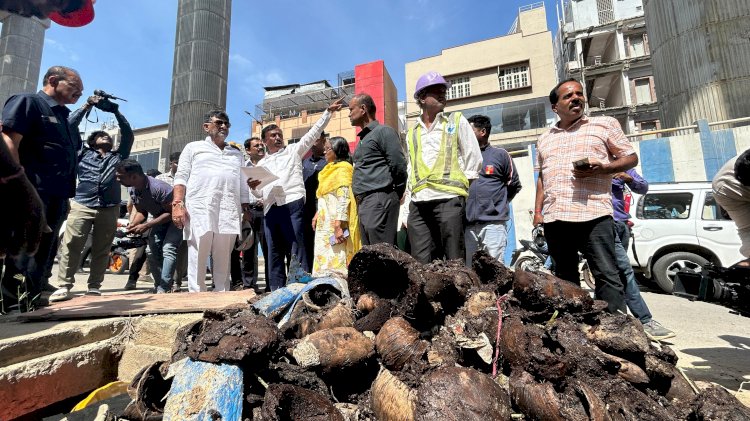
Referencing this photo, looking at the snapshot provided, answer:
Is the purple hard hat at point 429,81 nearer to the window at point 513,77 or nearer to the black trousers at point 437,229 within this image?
the black trousers at point 437,229

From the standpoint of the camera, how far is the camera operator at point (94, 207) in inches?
161

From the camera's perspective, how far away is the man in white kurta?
351 cm

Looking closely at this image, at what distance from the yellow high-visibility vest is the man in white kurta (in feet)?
6.31

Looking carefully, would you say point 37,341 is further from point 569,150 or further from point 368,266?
point 569,150

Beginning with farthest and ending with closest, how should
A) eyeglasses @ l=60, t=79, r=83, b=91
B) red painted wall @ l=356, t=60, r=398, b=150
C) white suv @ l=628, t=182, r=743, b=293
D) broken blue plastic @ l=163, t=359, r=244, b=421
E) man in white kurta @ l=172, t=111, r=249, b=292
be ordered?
1. red painted wall @ l=356, t=60, r=398, b=150
2. white suv @ l=628, t=182, r=743, b=293
3. man in white kurta @ l=172, t=111, r=249, b=292
4. eyeglasses @ l=60, t=79, r=83, b=91
5. broken blue plastic @ l=163, t=359, r=244, b=421

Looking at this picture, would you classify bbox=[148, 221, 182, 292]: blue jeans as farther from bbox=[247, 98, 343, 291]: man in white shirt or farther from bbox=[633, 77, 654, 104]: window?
bbox=[633, 77, 654, 104]: window

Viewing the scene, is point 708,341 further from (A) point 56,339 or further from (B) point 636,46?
(B) point 636,46

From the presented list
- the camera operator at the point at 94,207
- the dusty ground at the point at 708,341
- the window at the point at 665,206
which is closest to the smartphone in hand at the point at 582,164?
the dusty ground at the point at 708,341

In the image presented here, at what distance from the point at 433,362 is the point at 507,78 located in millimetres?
28587

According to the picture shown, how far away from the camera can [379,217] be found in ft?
10.3

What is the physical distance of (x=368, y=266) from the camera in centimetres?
219

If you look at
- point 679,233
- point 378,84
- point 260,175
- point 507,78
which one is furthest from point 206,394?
point 507,78

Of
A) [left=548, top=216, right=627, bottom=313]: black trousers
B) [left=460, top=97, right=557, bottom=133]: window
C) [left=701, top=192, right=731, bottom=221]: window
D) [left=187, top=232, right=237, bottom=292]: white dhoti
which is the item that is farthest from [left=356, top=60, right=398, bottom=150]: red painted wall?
[left=548, top=216, right=627, bottom=313]: black trousers

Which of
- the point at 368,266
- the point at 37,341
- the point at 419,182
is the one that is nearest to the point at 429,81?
the point at 419,182
